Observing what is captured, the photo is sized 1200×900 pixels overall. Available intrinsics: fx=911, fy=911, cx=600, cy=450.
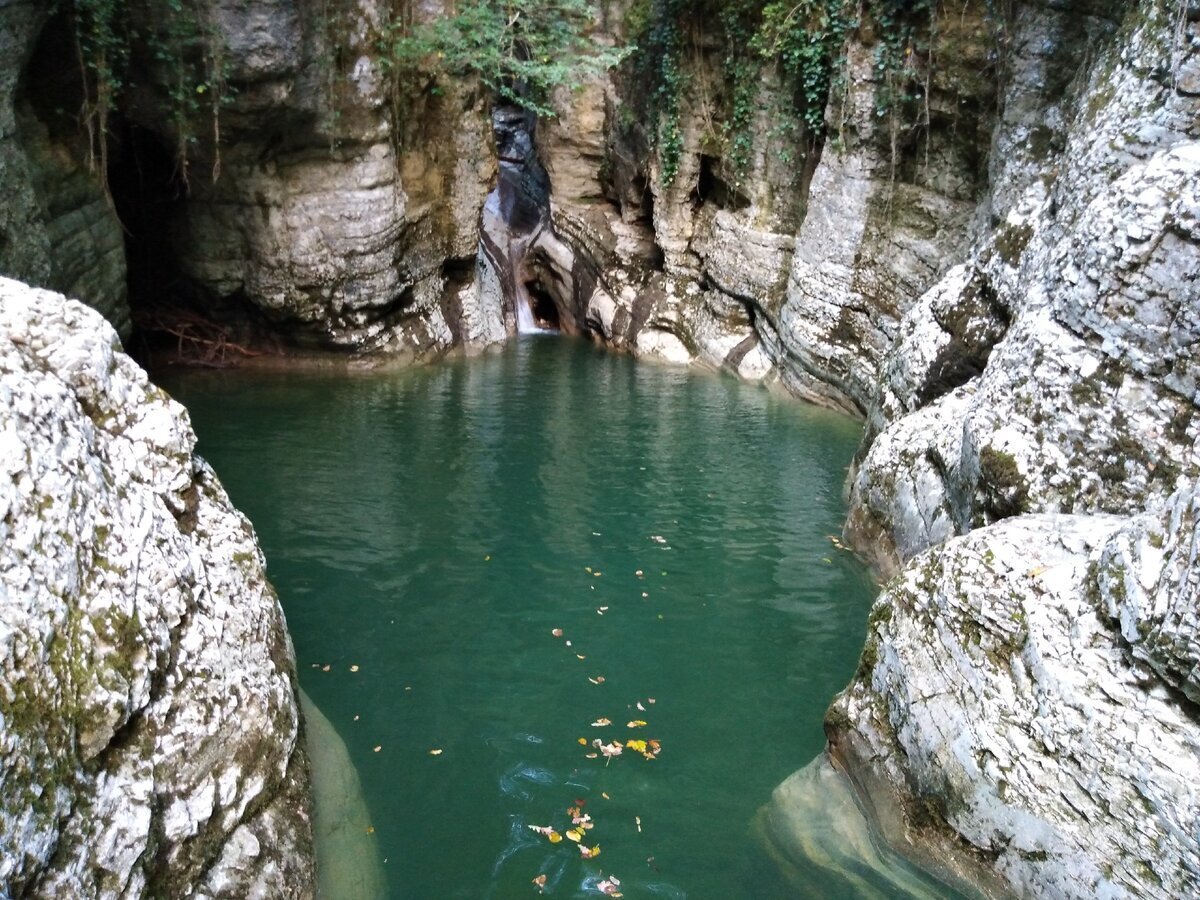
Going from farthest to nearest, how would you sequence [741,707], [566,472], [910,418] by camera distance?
[566,472] < [910,418] < [741,707]

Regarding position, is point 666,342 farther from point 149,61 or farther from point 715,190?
point 149,61

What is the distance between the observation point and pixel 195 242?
1648 cm

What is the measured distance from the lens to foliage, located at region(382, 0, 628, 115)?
16.0 metres

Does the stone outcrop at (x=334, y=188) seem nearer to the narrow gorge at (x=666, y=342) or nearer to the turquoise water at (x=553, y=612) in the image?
the narrow gorge at (x=666, y=342)

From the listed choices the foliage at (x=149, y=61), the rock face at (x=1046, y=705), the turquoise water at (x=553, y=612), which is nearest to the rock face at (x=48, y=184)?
the foliage at (x=149, y=61)

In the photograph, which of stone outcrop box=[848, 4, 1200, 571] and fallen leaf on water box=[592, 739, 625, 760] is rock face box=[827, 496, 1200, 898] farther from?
fallen leaf on water box=[592, 739, 625, 760]

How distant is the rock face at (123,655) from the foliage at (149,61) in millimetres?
8821

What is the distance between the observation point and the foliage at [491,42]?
1603 centimetres

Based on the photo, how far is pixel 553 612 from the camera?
314 inches

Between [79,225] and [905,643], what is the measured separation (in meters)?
12.1

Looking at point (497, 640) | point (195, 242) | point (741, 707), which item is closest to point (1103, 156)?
→ point (741, 707)

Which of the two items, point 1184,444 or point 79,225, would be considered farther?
point 79,225

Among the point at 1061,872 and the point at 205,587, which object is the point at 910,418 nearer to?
the point at 1061,872

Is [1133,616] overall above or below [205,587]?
above
